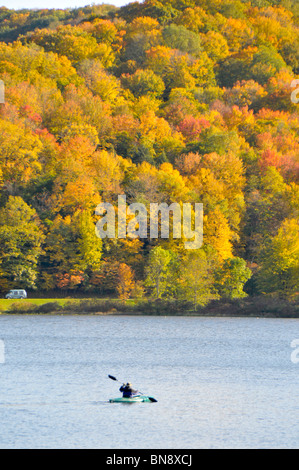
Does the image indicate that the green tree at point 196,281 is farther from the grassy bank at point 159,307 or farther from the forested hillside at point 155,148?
the grassy bank at point 159,307

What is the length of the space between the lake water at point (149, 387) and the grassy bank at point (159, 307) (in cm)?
920

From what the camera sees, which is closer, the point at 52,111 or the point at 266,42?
the point at 52,111

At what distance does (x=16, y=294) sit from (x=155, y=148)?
36370mm

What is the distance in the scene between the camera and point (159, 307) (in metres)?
89.6

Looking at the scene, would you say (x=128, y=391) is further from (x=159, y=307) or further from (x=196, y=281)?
(x=159, y=307)

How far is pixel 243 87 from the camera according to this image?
483ft

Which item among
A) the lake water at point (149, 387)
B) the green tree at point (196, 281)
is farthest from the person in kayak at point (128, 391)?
the green tree at point (196, 281)

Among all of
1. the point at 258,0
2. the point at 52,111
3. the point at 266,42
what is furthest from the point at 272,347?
the point at 258,0

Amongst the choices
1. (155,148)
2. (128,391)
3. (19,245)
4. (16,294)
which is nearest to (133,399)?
(128,391)

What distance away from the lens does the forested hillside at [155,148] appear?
91.9 meters

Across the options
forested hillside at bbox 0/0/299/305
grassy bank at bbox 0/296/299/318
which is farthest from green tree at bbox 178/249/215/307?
grassy bank at bbox 0/296/299/318

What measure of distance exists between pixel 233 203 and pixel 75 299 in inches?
988

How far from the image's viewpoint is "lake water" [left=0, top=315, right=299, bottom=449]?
34.5 metres
